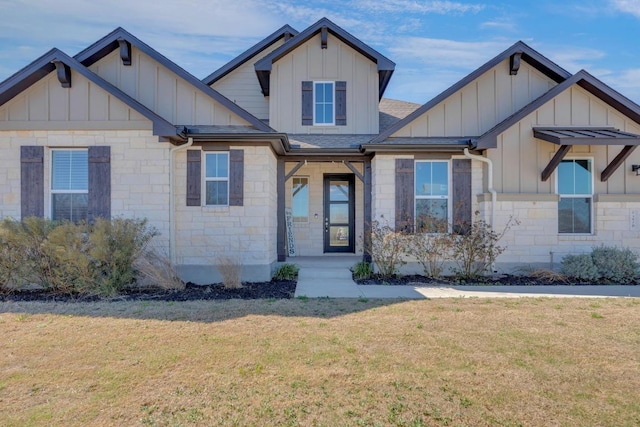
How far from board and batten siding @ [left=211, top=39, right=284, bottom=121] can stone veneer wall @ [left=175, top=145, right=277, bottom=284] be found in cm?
475

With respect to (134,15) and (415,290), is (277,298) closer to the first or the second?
(415,290)

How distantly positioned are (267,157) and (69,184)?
4.27 meters

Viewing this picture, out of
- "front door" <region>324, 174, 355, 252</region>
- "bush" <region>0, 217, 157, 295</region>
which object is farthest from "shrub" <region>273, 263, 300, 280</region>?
"front door" <region>324, 174, 355, 252</region>

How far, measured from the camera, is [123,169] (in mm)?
9039

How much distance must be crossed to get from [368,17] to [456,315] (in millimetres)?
9531

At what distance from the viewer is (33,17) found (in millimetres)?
11141

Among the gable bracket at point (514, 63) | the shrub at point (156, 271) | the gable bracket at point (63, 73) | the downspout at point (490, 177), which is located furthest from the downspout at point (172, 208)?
the gable bracket at point (514, 63)

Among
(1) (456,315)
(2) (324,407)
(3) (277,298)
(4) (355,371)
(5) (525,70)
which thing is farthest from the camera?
(5) (525,70)

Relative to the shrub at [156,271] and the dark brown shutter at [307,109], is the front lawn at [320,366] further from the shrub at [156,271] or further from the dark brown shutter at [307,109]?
the dark brown shutter at [307,109]

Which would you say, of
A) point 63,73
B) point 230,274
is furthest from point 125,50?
point 230,274

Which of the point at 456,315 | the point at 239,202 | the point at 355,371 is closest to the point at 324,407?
the point at 355,371

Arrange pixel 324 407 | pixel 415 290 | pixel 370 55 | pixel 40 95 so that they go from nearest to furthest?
pixel 324 407, pixel 415 290, pixel 40 95, pixel 370 55

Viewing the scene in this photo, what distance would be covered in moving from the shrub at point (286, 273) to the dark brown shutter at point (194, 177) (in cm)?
235

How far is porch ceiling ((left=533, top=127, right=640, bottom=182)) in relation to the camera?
887 centimetres
